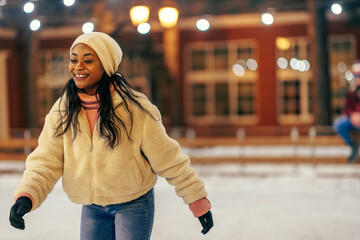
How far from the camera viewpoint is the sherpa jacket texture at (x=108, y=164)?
8.71 ft

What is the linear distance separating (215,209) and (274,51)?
10.7 m

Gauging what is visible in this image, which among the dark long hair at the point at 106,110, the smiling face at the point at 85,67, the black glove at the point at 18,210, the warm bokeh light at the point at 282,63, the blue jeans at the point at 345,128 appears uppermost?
the warm bokeh light at the point at 282,63

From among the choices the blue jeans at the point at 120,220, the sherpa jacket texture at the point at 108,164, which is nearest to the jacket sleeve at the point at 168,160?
the sherpa jacket texture at the point at 108,164

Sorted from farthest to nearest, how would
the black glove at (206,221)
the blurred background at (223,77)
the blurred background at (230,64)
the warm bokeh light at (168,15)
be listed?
1. the blurred background at (230,64)
2. the blurred background at (223,77)
3. the warm bokeh light at (168,15)
4. the black glove at (206,221)

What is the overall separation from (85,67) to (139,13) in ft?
19.5

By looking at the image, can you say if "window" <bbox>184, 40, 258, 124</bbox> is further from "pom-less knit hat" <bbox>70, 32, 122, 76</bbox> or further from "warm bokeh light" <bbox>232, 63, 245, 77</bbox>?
"pom-less knit hat" <bbox>70, 32, 122, 76</bbox>

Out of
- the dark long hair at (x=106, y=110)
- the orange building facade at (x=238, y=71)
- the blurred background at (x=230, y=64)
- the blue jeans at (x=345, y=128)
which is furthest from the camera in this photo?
the orange building facade at (x=238, y=71)

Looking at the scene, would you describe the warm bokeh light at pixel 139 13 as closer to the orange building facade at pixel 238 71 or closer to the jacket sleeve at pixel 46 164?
the jacket sleeve at pixel 46 164

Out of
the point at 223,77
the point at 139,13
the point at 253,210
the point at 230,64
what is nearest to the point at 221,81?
the point at 223,77

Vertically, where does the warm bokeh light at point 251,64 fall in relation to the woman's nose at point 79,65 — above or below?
above

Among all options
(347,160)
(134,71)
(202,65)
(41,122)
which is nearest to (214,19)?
(202,65)

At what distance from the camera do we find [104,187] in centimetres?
264

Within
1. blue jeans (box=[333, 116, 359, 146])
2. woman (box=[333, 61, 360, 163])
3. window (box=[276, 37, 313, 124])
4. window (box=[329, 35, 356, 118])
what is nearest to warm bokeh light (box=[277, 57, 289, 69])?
window (box=[276, 37, 313, 124])

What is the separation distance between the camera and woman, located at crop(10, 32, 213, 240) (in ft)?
8.71
